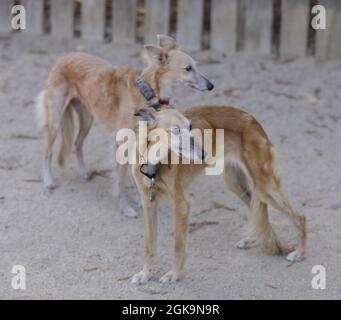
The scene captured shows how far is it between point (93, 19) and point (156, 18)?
0.69 m

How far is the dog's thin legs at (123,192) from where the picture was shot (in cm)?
677

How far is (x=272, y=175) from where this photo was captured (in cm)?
600

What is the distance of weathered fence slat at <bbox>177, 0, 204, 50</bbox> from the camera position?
913 cm

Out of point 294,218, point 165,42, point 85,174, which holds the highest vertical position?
point 165,42

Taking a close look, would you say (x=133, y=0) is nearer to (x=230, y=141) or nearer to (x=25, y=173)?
(x=25, y=173)

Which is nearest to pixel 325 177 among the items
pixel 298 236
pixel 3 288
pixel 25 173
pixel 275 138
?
pixel 275 138

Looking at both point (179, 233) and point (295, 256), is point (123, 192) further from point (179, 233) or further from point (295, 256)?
point (295, 256)

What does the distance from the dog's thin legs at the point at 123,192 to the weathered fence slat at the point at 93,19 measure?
2.93 meters

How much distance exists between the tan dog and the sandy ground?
269mm

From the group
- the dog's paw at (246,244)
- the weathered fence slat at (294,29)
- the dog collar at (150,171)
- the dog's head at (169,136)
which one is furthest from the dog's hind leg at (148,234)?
the weathered fence slat at (294,29)

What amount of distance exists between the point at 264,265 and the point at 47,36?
183 inches

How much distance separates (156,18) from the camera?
9.29 meters

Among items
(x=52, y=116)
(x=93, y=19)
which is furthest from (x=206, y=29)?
(x=52, y=116)

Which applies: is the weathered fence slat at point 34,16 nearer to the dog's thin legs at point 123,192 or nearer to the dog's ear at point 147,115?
the dog's thin legs at point 123,192
